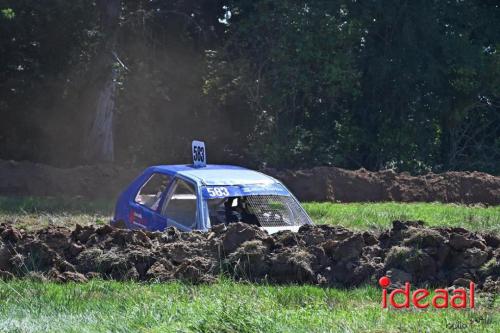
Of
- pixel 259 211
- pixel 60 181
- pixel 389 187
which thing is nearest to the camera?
pixel 259 211

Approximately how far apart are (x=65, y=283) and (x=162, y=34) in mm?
22838

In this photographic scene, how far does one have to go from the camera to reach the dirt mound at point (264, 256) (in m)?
9.48

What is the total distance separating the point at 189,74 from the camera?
3156 centimetres

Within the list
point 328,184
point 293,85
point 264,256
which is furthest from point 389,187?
point 264,256

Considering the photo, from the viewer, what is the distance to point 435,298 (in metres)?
8.26

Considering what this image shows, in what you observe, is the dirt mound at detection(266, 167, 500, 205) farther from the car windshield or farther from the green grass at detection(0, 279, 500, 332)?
the green grass at detection(0, 279, 500, 332)

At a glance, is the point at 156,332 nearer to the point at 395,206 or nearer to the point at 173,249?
the point at 173,249

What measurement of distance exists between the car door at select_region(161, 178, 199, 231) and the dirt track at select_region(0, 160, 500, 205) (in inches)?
399

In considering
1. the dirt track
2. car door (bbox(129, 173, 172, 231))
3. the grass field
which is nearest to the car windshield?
car door (bbox(129, 173, 172, 231))

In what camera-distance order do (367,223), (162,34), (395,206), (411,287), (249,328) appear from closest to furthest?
1. (249,328)
2. (411,287)
3. (367,223)
4. (395,206)
5. (162,34)

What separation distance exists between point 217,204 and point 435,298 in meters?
4.63

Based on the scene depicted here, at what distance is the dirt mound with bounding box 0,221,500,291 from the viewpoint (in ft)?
31.1

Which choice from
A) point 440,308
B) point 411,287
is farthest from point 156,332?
point 411,287

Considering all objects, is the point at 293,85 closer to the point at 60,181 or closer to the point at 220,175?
the point at 60,181
